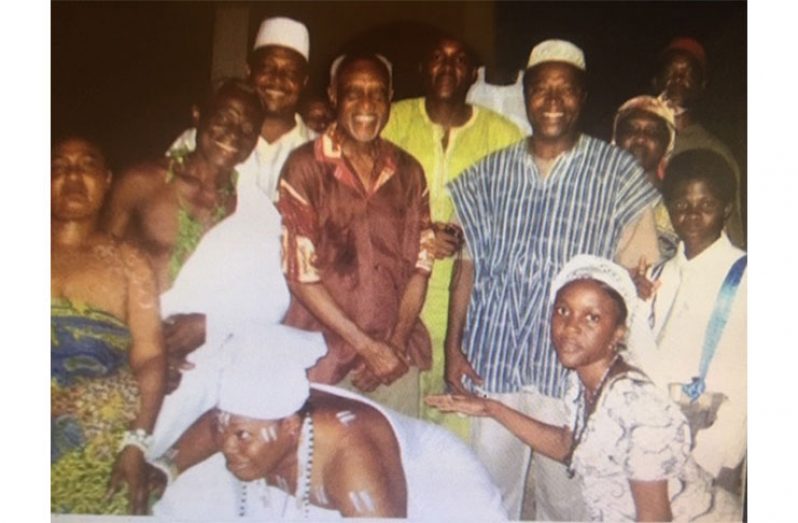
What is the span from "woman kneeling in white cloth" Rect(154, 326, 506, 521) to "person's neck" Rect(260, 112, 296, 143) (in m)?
0.61

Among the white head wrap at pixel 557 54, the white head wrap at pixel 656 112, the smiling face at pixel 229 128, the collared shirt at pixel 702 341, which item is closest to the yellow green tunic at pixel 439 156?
the white head wrap at pixel 557 54

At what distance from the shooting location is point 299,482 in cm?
329

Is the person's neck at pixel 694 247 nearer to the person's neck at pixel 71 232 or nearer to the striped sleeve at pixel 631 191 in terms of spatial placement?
the striped sleeve at pixel 631 191

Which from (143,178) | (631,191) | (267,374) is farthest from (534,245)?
(143,178)

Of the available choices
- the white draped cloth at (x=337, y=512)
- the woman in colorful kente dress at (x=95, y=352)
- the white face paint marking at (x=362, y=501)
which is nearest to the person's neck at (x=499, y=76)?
the white draped cloth at (x=337, y=512)

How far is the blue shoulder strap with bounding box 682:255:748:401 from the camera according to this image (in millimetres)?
3301

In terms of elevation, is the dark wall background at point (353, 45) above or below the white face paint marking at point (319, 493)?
above

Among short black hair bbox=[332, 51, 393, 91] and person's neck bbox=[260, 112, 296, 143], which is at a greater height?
short black hair bbox=[332, 51, 393, 91]

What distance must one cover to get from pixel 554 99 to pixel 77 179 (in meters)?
1.54

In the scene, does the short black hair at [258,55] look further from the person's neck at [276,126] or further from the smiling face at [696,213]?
the smiling face at [696,213]

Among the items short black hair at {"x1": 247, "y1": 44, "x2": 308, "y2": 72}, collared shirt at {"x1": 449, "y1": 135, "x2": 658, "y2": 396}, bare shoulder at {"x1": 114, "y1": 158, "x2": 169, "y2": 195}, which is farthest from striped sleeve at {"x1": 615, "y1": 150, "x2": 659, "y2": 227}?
bare shoulder at {"x1": 114, "y1": 158, "x2": 169, "y2": 195}

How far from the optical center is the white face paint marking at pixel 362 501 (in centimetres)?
328

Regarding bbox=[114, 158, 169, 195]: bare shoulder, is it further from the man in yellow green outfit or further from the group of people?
the man in yellow green outfit

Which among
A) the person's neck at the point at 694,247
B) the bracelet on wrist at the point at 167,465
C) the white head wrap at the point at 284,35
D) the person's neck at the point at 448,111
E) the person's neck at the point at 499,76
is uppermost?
the white head wrap at the point at 284,35
